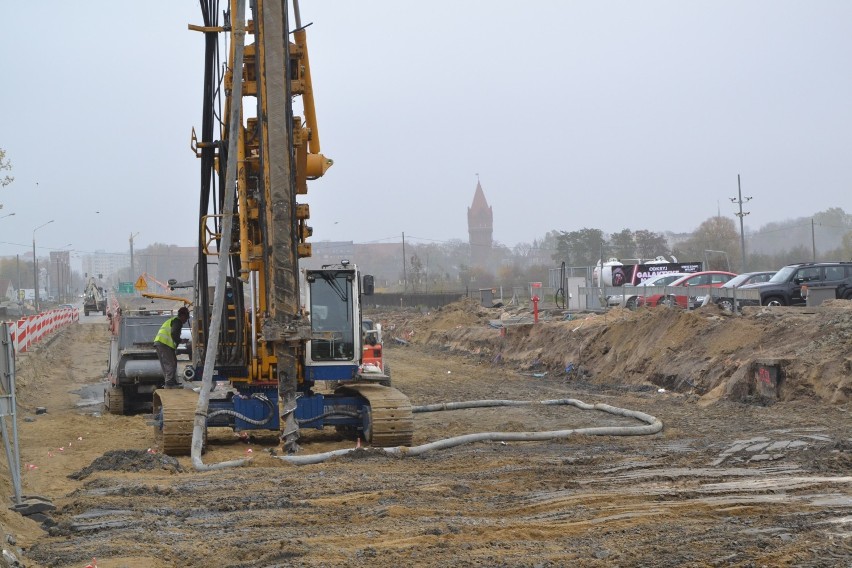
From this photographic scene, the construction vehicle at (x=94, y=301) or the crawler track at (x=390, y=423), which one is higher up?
the construction vehicle at (x=94, y=301)

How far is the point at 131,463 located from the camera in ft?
40.4

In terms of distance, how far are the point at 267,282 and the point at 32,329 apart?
81.9 feet

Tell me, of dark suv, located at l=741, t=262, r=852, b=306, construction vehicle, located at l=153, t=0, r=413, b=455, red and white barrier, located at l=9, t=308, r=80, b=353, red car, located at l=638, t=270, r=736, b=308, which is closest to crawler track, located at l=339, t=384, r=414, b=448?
construction vehicle, located at l=153, t=0, r=413, b=455

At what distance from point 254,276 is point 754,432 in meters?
7.22

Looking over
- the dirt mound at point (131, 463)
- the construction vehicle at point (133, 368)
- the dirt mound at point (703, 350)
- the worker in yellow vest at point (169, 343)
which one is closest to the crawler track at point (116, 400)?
the construction vehicle at point (133, 368)

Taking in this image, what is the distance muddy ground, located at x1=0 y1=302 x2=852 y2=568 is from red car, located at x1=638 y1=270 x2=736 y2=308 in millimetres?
7390

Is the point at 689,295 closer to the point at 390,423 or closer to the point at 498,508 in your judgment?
the point at 390,423

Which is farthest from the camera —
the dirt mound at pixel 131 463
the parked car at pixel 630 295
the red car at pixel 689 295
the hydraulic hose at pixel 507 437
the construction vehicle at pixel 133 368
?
the parked car at pixel 630 295

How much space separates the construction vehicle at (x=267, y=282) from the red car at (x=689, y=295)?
1645 cm

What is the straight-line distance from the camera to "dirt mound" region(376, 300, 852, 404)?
17359mm

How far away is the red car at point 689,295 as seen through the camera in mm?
29797

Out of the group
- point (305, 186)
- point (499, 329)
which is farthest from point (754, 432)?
point (499, 329)

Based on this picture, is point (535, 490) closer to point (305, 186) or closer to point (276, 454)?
point (276, 454)

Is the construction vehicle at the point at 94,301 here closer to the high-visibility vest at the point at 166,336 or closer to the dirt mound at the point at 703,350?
the dirt mound at the point at 703,350
